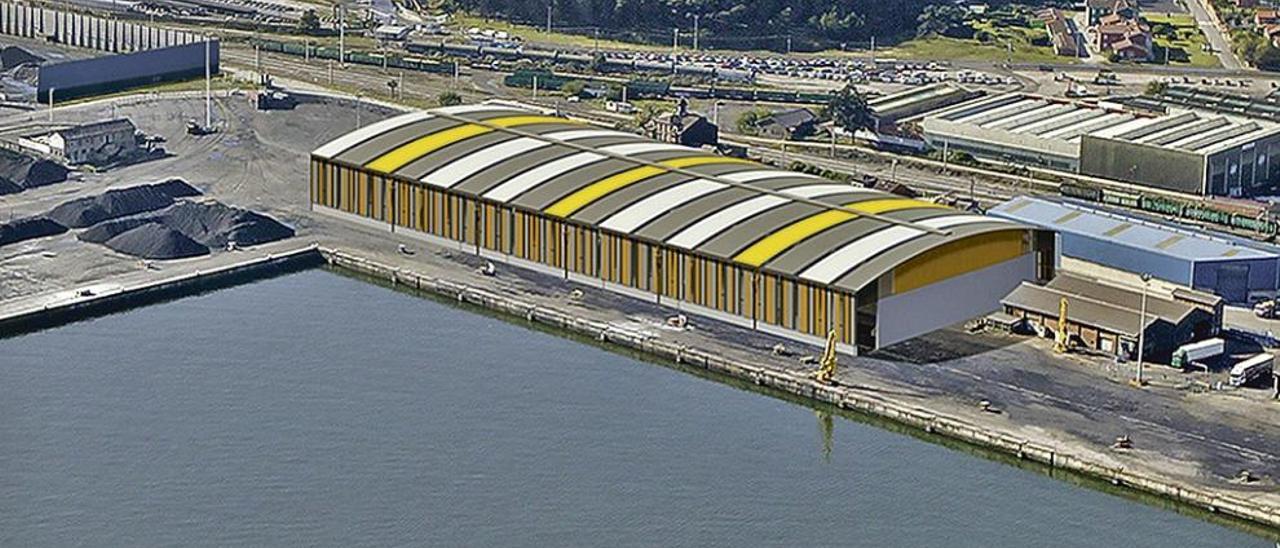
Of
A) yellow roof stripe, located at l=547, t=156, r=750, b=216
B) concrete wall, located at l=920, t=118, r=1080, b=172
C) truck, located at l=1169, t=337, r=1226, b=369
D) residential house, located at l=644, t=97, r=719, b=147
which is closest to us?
truck, located at l=1169, t=337, r=1226, b=369

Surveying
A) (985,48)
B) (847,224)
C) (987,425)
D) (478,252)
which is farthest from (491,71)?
(987,425)

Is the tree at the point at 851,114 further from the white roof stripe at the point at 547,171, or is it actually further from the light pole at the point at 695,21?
the light pole at the point at 695,21

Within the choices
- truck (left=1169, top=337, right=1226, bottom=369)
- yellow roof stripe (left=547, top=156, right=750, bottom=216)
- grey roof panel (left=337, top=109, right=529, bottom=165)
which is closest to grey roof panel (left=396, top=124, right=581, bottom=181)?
grey roof panel (left=337, top=109, right=529, bottom=165)

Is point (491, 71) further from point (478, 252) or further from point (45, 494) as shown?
point (45, 494)


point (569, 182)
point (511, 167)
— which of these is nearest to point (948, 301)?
point (569, 182)

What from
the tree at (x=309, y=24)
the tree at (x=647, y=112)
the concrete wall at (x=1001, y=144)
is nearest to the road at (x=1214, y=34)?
the concrete wall at (x=1001, y=144)

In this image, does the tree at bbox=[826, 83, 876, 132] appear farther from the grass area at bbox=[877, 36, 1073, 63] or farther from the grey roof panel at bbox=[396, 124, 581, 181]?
the grass area at bbox=[877, 36, 1073, 63]
